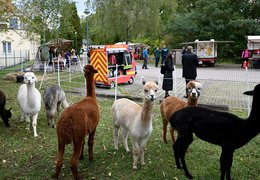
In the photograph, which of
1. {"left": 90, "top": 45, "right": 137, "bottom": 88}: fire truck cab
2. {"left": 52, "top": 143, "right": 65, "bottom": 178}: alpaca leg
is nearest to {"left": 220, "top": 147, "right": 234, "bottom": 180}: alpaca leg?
{"left": 52, "top": 143, "right": 65, "bottom": 178}: alpaca leg

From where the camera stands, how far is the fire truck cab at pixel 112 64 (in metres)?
12.8

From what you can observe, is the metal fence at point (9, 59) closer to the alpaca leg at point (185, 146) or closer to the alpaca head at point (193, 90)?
the alpaca head at point (193, 90)

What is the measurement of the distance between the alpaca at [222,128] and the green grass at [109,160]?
0.51m

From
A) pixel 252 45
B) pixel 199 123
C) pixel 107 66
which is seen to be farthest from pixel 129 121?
pixel 252 45

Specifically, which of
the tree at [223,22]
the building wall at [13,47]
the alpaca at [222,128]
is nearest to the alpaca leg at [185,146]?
the alpaca at [222,128]

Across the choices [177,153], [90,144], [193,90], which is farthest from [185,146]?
[90,144]

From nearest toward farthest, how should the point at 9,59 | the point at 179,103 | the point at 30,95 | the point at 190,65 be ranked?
the point at 179,103 < the point at 30,95 < the point at 190,65 < the point at 9,59

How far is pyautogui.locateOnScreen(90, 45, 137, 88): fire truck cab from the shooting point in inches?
502

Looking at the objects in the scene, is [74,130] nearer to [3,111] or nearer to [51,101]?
[51,101]

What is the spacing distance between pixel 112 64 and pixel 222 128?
32.3 ft

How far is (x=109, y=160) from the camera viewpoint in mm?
4973

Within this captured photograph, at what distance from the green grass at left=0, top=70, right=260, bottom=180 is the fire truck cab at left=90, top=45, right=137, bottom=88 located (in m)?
6.41

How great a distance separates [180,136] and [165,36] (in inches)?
1272

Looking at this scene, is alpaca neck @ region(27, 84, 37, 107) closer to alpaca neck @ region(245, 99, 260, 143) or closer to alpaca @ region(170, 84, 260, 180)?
alpaca @ region(170, 84, 260, 180)
